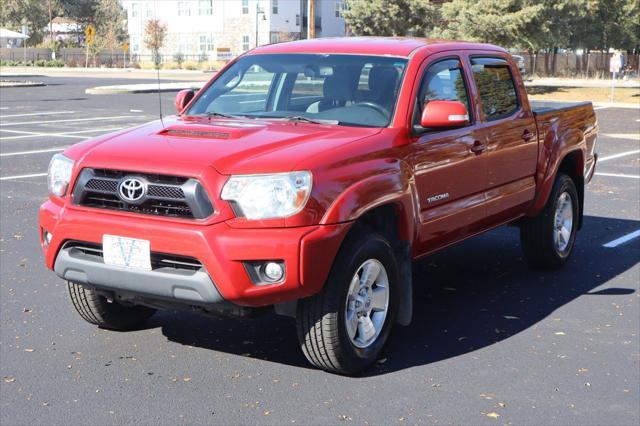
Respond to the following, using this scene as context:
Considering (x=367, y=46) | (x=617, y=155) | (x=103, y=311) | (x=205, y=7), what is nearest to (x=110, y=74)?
(x=205, y=7)

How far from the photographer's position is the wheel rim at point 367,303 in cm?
525

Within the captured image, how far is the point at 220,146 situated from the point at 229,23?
282ft

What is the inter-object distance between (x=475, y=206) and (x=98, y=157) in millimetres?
2729

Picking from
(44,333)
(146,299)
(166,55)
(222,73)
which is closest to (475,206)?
(222,73)

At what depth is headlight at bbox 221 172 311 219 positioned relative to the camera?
15.7ft

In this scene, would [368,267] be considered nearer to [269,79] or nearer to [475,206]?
[475,206]

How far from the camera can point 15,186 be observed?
489 inches

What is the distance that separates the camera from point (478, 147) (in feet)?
21.3

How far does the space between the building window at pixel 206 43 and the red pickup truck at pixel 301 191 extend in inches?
3374

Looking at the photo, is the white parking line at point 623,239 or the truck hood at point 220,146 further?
the white parking line at point 623,239

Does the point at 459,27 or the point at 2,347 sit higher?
the point at 459,27

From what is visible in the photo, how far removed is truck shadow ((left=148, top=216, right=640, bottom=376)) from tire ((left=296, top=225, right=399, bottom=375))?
25cm

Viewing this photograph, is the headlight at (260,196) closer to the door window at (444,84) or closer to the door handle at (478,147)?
the door window at (444,84)

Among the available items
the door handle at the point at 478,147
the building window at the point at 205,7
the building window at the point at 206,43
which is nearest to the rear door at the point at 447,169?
the door handle at the point at 478,147
